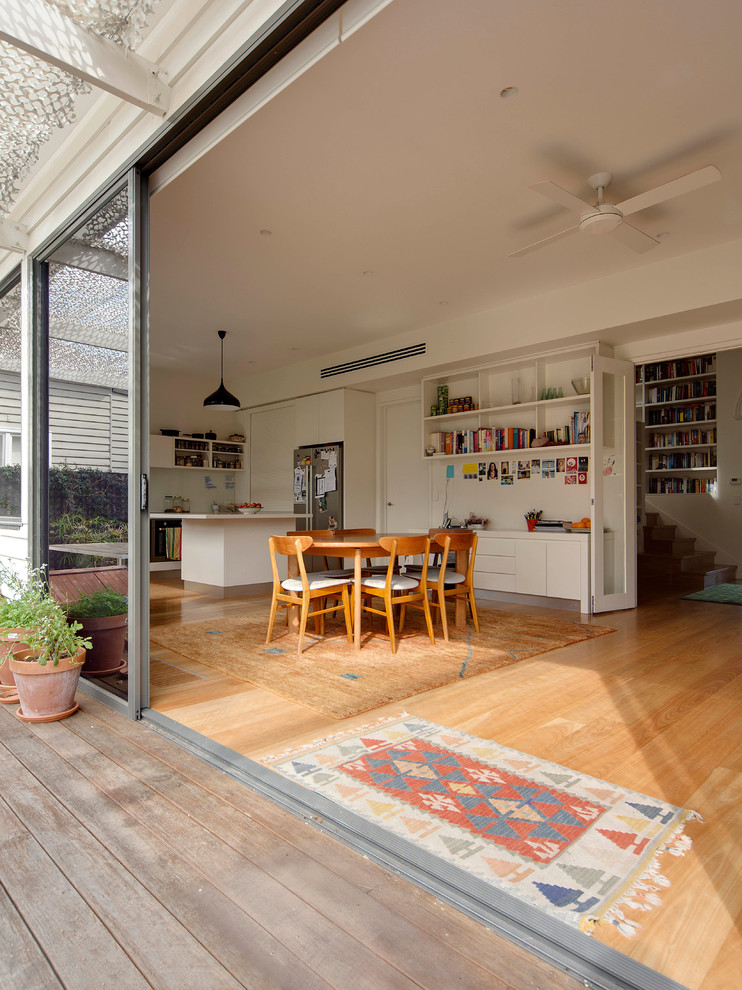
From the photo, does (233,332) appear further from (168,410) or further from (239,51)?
(239,51)

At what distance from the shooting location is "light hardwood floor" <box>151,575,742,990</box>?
1.40 metres

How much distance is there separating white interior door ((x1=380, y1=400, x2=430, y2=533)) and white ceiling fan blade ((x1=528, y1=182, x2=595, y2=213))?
14.0 feet

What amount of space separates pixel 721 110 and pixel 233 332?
512 cm

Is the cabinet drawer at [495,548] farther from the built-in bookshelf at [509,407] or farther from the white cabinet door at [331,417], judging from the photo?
the white cabinet door at [331,417]

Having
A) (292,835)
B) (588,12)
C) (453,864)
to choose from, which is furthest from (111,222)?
(453,864)

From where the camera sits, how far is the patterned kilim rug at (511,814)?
1543 millimetres

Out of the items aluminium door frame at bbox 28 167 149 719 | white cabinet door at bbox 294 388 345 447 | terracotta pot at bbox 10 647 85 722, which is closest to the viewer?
terracotta pot at bbox 10 647 85 722

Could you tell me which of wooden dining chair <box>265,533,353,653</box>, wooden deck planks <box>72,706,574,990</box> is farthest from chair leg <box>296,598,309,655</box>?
wooden deck planks <box>72,706,574,990</box>

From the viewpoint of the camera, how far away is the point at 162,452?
8.48m

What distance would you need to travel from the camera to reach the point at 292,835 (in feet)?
5.81

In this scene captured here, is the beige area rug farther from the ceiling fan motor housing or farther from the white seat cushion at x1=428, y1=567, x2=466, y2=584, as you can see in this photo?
the ceiling fan motor housing

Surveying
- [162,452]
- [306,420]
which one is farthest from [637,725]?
[162,452]

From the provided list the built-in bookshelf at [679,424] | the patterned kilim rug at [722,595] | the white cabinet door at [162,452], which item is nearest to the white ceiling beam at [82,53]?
the white cabinet door at [162,452]

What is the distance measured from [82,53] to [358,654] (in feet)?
11.0
